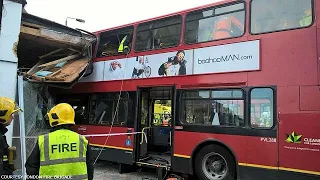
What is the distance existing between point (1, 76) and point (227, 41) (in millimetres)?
4377

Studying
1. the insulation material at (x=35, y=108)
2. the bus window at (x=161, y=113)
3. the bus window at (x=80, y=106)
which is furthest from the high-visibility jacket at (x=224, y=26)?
the insulation material at (x=35, y=108)

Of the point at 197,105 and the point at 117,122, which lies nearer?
the point at 197,105

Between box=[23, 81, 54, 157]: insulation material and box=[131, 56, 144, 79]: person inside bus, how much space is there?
2.45 m

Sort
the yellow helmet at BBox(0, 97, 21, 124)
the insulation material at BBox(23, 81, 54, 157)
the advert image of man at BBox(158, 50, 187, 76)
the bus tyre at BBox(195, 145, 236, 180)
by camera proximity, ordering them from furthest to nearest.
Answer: the insulation material at BBox(23, 81, 54, 157)
the advert image of man at BBox(158, 50, 187, 76)
the bus tyre at BBox(195, 145, 236, 180)
the yellow helmet at BBox(0, 97, 21, 124)

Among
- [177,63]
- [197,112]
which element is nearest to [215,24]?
[177,63]

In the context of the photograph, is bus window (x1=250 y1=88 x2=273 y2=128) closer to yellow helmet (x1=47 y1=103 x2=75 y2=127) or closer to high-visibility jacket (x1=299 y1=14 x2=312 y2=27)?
high-visibility jacket (x1=299 y1=14 x2=312 y2=27)

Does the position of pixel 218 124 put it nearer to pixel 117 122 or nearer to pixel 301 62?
pixel 301 62

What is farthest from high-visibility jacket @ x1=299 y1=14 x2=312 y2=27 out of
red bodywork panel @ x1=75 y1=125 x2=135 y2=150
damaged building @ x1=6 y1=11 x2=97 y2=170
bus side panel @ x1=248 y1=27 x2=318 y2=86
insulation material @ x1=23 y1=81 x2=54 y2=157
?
insulation material @ x1=23 y1=81 x2=54 y2=157

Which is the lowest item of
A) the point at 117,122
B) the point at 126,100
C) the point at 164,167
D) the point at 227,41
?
the point at 164,167

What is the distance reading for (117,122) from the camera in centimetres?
831

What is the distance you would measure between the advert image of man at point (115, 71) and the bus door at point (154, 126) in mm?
814

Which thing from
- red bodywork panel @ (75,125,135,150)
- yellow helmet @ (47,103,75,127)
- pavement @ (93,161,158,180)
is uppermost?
yellow helmet @ (47,103,75,127)

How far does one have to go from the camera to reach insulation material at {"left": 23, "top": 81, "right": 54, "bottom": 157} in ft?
24.2

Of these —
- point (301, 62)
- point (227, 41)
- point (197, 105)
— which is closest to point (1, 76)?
point (197, 105)
